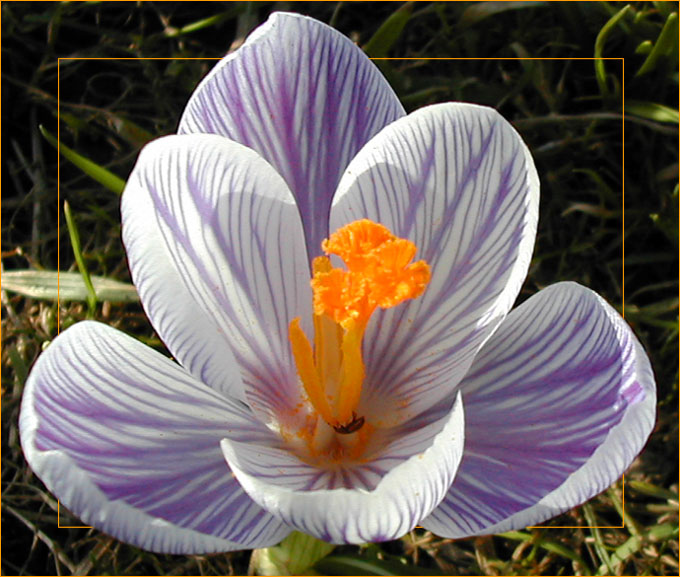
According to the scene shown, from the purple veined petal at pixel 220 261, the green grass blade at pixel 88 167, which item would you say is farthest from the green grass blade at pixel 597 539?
the green grass blade at pixel 88 167

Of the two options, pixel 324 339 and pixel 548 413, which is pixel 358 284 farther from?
pixel 548 413

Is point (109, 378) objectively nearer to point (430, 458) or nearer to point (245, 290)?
point (245, 290)

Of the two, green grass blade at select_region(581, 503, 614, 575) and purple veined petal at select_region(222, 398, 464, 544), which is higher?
purple veined petal at select_region(222, 398, 464, 544)

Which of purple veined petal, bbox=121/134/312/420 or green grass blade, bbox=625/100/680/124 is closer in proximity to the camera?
purple veined petal, bbox=121/134/312/420

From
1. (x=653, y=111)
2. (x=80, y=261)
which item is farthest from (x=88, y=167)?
(x=653, y=111)

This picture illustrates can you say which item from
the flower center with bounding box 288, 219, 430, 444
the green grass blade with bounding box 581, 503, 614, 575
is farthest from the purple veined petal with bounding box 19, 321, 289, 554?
the green grass blade with bounding box 581, 503, 614, 575

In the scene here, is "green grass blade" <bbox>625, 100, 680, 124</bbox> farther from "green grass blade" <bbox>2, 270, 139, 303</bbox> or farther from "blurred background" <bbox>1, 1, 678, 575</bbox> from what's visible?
"green grass blade" <bbox>2, 270, 139, 303</bbox>

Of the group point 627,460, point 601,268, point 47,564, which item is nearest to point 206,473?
point 627,460
